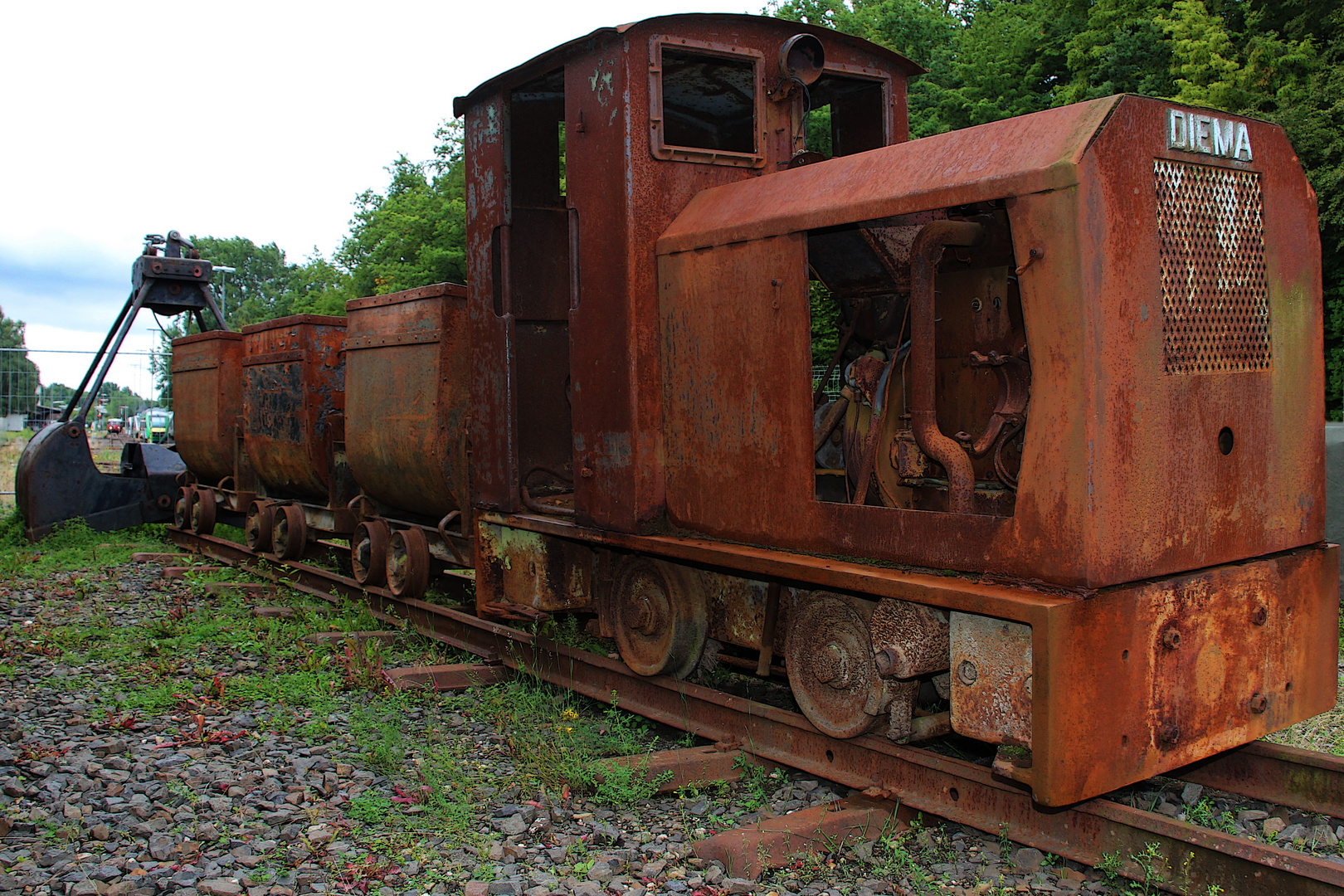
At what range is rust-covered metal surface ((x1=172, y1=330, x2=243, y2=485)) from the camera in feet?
37.7

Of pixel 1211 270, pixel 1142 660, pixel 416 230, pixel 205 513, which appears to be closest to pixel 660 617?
pixel 1142 660

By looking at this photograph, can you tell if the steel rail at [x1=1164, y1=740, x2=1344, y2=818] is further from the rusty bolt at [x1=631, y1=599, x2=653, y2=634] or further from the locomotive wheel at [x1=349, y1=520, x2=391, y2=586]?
the locomotive wheel at [x1=349, y1=520, x2=391, y2=586]

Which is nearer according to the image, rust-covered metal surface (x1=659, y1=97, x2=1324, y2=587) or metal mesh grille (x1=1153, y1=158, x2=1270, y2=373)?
rust-covered metal surface (x1=659, y1=97, x2=1324, y2=587)

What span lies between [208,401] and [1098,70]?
14.9 meters

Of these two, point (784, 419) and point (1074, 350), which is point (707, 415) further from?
point (1074, 350)

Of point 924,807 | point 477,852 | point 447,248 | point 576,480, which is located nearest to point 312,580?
point 576,480

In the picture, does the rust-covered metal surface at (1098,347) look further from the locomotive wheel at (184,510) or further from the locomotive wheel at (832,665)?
the locomotive wheel at (184,510)

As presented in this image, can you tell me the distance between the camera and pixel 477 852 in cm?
365

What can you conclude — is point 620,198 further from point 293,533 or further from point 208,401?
point 208,401

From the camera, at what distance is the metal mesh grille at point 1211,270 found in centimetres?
344

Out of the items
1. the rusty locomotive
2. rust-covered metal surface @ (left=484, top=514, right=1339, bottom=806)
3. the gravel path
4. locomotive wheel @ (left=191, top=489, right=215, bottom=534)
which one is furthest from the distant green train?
rust-covered metal surface @ (left=484, top=514, right=1339, bottom=806)

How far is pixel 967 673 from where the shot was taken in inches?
142

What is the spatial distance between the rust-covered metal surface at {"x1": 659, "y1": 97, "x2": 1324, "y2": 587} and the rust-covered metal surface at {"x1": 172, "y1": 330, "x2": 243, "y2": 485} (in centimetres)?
849

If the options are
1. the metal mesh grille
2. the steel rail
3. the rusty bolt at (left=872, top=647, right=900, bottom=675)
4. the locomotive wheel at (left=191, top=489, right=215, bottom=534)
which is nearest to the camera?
the metal mesh grille
